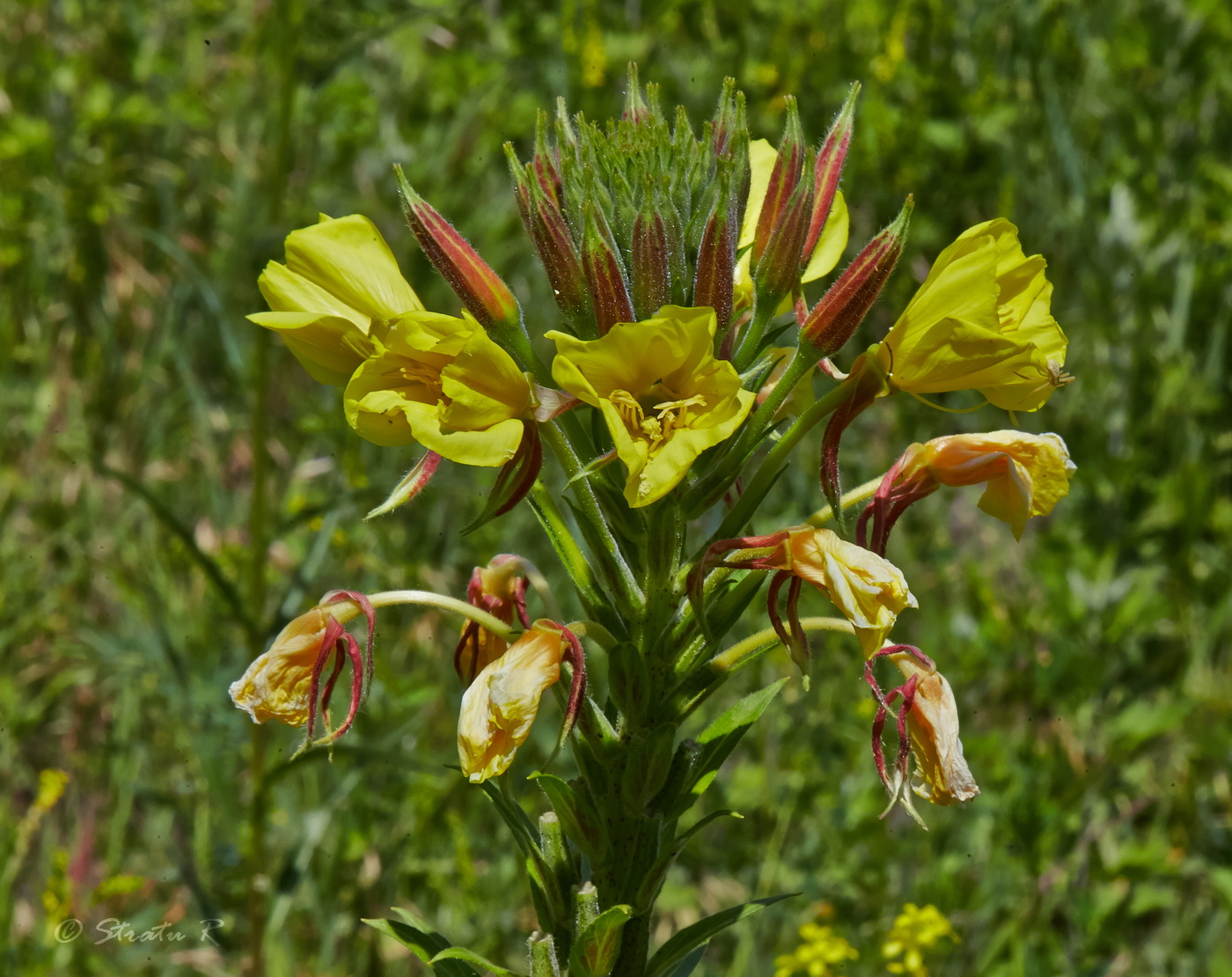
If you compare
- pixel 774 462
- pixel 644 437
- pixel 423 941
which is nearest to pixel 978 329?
pixel 774 462

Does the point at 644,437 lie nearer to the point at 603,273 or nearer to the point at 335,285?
the point at 603,273

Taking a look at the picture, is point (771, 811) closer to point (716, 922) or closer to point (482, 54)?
point (716, 922)

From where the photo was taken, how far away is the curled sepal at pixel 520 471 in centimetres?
123

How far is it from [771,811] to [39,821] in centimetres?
205

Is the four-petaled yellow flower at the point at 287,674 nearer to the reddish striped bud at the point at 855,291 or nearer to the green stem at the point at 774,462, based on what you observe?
the green stem at the point at 774,462

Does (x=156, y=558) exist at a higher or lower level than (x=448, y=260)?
lower

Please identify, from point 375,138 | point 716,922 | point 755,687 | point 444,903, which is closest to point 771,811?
point 755,687

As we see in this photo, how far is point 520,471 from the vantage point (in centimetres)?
125

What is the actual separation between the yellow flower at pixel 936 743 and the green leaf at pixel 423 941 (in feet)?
1.97

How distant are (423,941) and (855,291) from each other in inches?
36.5

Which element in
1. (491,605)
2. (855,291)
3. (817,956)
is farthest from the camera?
(817,956)

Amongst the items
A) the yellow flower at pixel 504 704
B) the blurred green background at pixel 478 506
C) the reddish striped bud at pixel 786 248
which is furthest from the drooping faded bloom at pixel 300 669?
the blurred green background at pixel 478 506

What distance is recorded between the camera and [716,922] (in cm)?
133

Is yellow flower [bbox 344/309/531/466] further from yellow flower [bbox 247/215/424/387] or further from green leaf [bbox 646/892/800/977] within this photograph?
green leaf [bbox 646/892/800/977]
